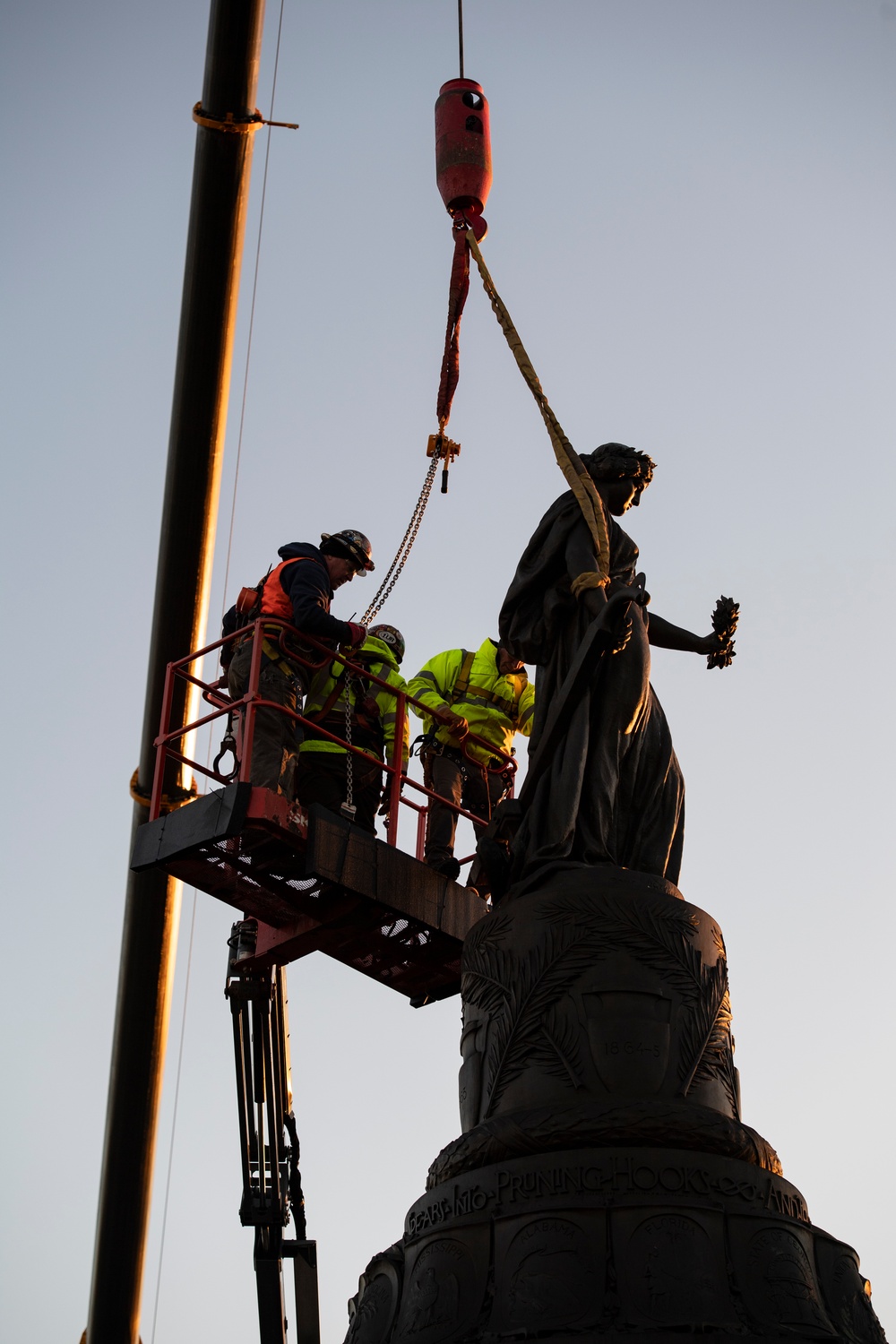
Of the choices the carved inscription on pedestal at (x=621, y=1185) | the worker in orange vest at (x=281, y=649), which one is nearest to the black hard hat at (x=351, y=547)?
the worker in orange vest at (x=281, y=649)

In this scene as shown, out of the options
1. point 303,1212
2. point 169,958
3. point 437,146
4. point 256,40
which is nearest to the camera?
point 437,146

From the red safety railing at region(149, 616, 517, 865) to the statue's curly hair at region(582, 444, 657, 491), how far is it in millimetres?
2195

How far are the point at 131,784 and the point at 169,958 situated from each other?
5.81 feet

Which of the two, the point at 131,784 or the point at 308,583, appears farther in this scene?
the point at 131,784

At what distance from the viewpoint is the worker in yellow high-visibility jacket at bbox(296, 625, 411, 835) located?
9.97 m

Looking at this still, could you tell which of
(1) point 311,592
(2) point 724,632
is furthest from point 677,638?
(1) point 311,592

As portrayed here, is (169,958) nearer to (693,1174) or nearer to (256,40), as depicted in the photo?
(256,40)

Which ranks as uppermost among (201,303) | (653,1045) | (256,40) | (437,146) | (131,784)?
(256,40)

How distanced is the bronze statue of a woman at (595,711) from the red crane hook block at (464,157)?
2.41m

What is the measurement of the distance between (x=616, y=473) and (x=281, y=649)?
2507 millimetres

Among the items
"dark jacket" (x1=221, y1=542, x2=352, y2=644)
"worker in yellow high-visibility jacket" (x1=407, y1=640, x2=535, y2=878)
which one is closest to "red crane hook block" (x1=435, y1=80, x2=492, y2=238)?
"dark jacket" (x1=221, y1=542, x2=352, y2=644)

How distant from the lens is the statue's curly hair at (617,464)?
312 inches

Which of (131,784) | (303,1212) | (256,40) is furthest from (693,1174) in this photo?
(256,40)

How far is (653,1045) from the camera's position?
5.88 m
